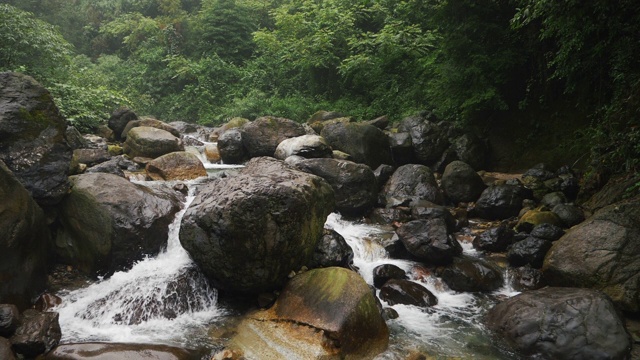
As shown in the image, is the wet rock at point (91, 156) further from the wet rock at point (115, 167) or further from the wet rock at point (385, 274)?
the wet rock at point (385, 274)

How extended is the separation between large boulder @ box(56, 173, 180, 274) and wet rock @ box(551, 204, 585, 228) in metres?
7.93

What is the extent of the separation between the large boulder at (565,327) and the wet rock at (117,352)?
170 inches

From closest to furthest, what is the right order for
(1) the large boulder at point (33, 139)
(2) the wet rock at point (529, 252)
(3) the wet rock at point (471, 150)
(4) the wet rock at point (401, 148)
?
(1) the large boulder at point (33, 139) → (2) the wet rock at point (529, 252) → (3) the wet rock at point (471, 150) → (4) the wet rock at point (401, 148)

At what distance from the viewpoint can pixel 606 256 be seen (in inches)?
239

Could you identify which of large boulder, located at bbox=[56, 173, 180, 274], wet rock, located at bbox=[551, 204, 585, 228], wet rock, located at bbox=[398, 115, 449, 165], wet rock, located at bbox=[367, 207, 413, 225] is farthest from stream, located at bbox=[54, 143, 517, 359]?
wet rock, located at bbox=[398, 115, 449, 165]

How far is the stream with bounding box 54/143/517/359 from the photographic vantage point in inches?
207

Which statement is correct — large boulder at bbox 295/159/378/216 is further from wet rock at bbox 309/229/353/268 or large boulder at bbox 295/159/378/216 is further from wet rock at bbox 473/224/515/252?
wet rock at bbox 473/224/515/252

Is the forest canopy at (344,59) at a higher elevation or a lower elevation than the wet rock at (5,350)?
higher

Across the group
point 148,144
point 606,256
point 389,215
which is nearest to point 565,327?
point 606,256

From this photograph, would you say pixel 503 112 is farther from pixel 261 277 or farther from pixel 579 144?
pixel 261 277

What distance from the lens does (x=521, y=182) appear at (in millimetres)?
10258

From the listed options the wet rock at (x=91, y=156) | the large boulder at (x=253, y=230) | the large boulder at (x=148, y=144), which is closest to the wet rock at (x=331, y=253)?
the large boulder at (x=253, y=230)

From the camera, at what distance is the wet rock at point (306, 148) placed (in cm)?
1093

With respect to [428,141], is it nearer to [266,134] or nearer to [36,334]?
[266,134]
